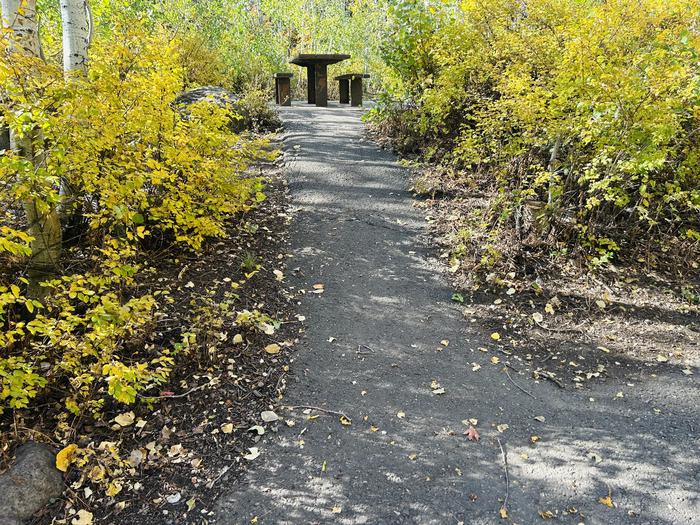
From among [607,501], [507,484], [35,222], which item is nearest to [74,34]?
[35,222]

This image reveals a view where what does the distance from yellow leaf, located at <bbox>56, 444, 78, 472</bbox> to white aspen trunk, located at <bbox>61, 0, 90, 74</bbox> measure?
280 cm

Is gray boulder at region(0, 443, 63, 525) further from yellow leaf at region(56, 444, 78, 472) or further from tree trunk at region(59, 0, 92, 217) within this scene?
tree trunk at region(59, 0, 92, 217)

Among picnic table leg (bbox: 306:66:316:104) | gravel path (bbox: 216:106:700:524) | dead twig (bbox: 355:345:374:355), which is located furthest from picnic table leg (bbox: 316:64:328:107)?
dead twig (bbox: 355:345:374:355)

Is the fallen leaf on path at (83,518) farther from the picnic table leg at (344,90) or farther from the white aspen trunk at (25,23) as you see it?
the picnic table leg at (344,90)

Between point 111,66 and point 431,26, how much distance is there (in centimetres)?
485

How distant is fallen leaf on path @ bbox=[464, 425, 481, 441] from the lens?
2.70m

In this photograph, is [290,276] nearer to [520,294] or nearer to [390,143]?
[520,294]

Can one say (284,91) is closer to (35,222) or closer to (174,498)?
(35,222)

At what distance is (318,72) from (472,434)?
34.1ft

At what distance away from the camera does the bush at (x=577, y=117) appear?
3.98m

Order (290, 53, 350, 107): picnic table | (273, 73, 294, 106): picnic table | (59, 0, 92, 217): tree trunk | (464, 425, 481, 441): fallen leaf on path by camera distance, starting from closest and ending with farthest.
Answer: (464, 425, 481, 441): fallen leaf on path
(59, 0, 92, 217): tree trunk
(290, 53, 350, 107): picnic table
(273, 73, 294, 106): picnic table

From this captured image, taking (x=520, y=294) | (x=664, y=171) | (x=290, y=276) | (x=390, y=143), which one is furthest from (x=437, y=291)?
(x=390, y=143)

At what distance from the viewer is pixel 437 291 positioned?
4.20 m

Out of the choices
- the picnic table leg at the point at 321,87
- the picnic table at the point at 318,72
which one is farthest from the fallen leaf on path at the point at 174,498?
the picnic table leg at the point at 321,87
